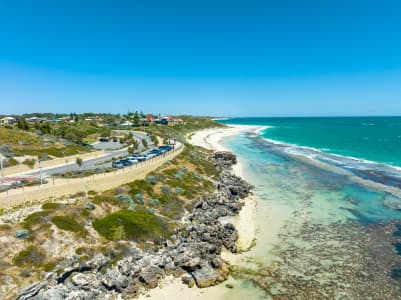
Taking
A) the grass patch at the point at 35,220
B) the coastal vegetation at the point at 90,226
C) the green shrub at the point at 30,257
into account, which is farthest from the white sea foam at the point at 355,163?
the green shrub at the point at 30,257

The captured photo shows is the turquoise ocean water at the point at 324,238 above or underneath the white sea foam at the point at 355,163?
underneath

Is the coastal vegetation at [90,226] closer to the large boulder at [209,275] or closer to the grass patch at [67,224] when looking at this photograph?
the grass patch at [67,224]

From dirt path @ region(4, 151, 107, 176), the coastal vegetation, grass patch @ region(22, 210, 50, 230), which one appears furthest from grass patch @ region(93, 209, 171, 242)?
dirt path @ region(4, 151, 107, 176)

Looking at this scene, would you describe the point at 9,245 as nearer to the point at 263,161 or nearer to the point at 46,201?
the point at 46,201

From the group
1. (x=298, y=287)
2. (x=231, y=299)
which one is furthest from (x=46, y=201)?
(x=298, y=287)

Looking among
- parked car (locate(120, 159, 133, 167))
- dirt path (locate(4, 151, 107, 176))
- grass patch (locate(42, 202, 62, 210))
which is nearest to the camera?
grass patch (locate(42, 202, 62, 210))

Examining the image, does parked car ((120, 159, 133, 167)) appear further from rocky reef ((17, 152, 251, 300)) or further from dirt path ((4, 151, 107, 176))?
rocky reef ((17, 152, 251, 300))
